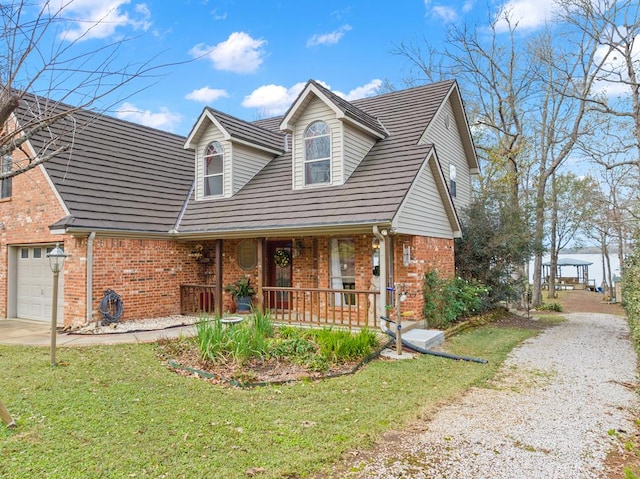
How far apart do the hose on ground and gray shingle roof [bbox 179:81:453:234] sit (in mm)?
2583

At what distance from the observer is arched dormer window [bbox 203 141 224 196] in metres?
13.5

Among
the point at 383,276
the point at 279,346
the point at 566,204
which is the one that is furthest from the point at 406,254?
the point at 566,204

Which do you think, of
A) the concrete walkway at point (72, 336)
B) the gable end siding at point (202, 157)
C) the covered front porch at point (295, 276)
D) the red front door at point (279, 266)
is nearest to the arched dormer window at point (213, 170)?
the gable end siding at point (202, 157)

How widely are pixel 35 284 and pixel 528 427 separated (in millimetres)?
12891

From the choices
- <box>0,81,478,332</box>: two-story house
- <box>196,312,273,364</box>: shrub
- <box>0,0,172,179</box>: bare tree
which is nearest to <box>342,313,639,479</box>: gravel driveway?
<box>196,312,273,364</box>: shrub

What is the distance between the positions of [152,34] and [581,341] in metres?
11.2

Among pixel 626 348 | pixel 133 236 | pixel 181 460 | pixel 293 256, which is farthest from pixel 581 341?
pixel 133 236

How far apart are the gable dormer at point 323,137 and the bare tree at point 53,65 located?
7.26 m

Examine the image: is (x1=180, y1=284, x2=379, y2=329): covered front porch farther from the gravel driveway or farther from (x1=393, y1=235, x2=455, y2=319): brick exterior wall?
the gravel driveway

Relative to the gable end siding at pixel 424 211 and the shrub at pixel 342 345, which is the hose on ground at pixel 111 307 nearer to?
the shrub at pixel 342 345

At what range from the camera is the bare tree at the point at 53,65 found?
4082 millimetres

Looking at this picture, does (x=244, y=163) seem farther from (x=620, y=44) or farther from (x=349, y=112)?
(x=620, y=44)

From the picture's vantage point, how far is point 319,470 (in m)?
3.88

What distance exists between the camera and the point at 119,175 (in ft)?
42.1
